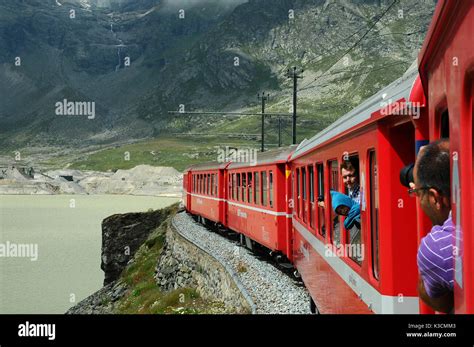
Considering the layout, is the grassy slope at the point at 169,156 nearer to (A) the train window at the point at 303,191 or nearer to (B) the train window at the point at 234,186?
(B) the train window at the point at 234,186

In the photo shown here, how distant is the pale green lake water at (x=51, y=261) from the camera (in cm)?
4684

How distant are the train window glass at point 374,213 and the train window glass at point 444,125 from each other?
1827mm

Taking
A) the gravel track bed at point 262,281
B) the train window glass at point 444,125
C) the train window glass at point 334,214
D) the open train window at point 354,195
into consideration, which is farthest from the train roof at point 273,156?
the train window glass at point 444,125

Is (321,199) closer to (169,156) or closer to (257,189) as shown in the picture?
(257,189)

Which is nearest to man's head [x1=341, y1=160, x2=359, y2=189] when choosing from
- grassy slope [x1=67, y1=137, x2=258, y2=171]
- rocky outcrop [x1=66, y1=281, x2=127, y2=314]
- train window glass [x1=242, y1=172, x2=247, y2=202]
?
train window glass [x1=242, y1=172, x2=247, y2=202]

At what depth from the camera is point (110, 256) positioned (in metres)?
45.6

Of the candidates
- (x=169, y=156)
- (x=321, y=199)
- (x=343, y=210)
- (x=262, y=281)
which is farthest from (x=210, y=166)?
(x=169, y=156)

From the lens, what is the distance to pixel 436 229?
294 centimetres

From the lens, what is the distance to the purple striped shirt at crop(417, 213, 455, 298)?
286cm

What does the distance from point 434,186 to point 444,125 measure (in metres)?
0.68

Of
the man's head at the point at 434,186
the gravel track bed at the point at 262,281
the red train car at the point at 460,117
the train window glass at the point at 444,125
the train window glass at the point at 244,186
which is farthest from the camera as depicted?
the train window glass at the point at 244,186

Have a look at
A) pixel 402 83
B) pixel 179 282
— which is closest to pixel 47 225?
pixel 179 282

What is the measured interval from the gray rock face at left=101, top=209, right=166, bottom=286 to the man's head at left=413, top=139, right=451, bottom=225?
42.4 meters

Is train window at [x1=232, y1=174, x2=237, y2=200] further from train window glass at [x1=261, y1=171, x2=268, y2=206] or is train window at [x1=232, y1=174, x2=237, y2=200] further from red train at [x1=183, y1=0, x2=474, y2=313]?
red train at [x1=183, y1=0, x2=474, y2=313]
